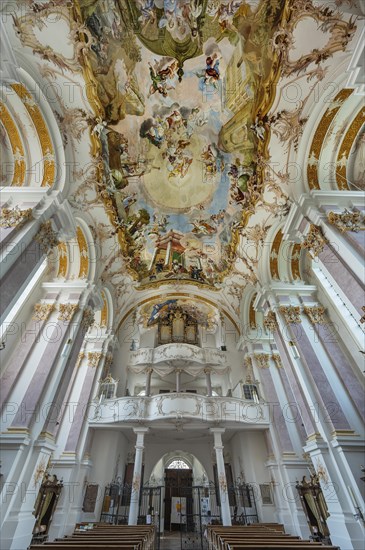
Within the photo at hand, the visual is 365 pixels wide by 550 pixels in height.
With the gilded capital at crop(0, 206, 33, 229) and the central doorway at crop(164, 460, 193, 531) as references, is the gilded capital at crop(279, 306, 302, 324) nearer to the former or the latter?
the gilded capital at crop(0, 206, 33, 229)

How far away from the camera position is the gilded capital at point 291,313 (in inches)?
383

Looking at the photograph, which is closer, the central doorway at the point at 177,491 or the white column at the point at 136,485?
the white column at the point at 136,485

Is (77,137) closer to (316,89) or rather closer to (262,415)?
(316,89)

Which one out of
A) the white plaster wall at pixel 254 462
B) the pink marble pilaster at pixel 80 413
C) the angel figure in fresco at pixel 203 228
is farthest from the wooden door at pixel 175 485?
the angel figure in fresco at pixel 203 228

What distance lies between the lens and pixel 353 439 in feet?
22.4

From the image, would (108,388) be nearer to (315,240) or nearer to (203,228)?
(203,228)

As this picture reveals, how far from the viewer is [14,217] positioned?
22.8 feet

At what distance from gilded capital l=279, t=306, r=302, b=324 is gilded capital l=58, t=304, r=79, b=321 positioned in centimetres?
717

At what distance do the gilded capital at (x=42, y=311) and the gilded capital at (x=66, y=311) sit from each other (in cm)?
31

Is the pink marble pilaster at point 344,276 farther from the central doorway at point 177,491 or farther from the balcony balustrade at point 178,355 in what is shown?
the central doorway at point 177,491

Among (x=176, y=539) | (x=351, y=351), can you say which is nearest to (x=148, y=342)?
(x=176, y=539)

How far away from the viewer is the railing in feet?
41.5

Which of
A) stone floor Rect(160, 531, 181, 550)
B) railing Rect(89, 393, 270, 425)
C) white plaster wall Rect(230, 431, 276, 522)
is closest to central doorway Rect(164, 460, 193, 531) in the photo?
stone floor Rect(160, 531, 181, 550)

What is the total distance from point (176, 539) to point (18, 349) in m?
10.9
